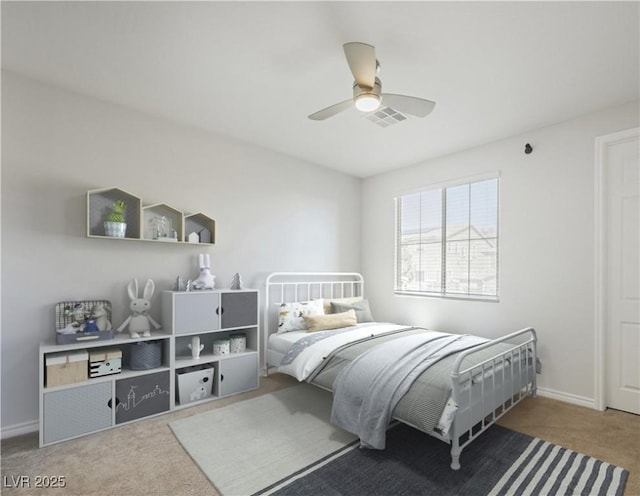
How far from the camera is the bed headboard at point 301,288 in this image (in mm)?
3866

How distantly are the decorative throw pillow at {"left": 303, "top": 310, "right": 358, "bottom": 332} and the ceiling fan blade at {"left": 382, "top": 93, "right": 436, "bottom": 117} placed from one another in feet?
7.33

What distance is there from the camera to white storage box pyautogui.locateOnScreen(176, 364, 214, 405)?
2.93 m

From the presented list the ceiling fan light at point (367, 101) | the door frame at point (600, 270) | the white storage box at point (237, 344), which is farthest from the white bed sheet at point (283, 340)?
the door frame at point (600, 270)

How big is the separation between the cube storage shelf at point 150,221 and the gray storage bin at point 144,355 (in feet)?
2.98

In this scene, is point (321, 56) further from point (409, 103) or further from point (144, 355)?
point (144, 355)

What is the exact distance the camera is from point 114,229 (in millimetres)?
2764

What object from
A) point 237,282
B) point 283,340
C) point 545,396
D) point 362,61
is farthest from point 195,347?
point 545,396

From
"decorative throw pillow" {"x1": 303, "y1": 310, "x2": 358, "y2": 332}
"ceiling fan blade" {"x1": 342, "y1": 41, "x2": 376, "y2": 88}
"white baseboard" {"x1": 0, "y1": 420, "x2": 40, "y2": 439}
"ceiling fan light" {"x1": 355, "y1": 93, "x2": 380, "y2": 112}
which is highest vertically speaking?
"ceiling fan blade" {"x1": 342, "y1": 41, "x2": 376, "y2": 88}

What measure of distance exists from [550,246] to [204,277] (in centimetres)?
Result: 337

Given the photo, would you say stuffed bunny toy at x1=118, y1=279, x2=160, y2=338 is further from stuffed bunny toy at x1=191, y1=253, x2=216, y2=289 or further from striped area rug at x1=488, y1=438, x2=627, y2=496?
striped area rug at x1=488, y1=438, x2=627, y2=496

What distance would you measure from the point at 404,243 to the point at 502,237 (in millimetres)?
1301

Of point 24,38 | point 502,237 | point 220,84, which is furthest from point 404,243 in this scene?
point 24,38

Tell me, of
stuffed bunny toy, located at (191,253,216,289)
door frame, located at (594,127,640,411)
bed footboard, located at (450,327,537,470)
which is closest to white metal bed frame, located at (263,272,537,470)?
bed footboard, located at (450,327,537,470)

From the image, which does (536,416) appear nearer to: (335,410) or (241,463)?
(335,410)
